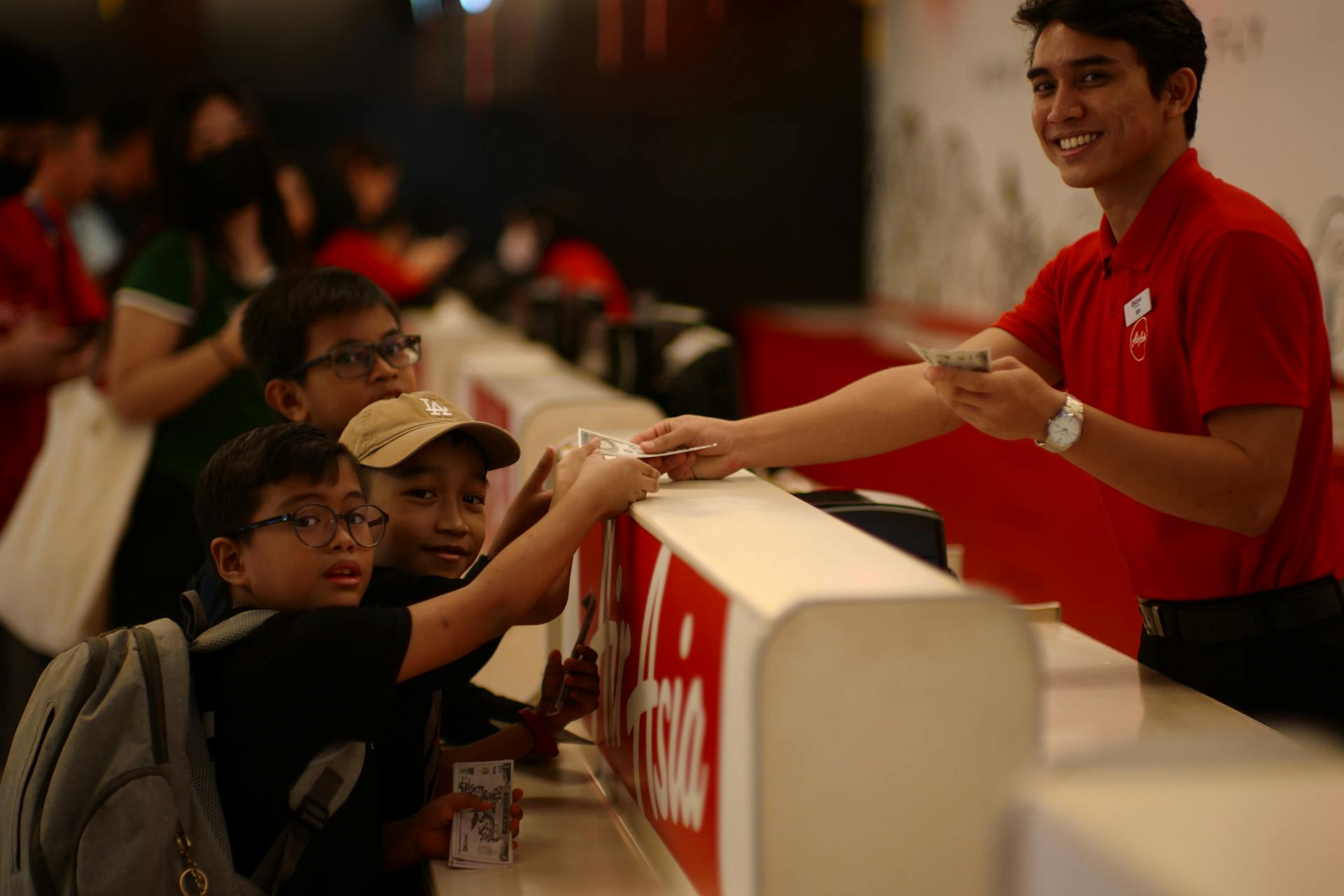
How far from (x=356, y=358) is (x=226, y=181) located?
93 cm

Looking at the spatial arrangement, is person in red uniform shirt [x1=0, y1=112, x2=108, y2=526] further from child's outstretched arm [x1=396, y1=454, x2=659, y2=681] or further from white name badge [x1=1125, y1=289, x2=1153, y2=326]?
white name badge [x1=1125, y1=289, x2=1153, y2=326]

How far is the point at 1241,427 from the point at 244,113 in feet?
7.49

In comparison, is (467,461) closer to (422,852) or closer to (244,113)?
(422,852)

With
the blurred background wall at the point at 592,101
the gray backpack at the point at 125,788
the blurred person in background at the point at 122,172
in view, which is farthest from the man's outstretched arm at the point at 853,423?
the blurred background wall at the point at 592,101

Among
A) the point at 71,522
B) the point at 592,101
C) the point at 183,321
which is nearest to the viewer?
the point at 183,321

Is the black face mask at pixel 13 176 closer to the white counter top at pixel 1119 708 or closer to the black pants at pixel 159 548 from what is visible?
the black pants at pixel 159 548

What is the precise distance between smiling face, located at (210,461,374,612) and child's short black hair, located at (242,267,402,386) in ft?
2.03

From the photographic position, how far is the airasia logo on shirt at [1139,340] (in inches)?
71.5

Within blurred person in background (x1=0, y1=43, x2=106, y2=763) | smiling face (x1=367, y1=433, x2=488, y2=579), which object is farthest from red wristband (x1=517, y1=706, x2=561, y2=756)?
blurred person in background (x1=0, y1=43, x2=106, y2=763)

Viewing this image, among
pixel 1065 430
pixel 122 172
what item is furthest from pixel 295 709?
pixel 122 172

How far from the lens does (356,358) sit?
7.34ft

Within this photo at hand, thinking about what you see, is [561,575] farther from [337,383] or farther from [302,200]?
[302,200]

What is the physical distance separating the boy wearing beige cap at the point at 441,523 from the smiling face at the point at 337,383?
251 mm

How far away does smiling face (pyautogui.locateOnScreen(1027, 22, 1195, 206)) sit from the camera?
5.93 feet
